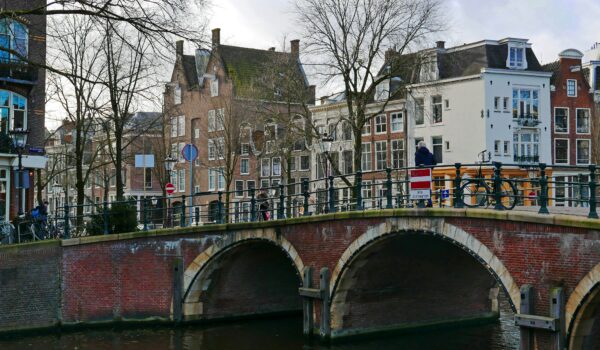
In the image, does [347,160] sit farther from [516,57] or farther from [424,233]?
[424,233]

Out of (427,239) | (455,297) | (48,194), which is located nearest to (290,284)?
(455,297)

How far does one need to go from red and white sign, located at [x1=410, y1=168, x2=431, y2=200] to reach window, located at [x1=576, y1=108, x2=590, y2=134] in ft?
87.6

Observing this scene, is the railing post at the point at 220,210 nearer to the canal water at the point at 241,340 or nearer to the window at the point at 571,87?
the canal water at the point at 241,340

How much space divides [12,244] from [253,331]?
6.60 metres

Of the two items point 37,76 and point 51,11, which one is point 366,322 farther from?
point 37,76

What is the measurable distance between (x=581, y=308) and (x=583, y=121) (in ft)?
97.4

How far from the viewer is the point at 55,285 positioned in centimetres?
2072

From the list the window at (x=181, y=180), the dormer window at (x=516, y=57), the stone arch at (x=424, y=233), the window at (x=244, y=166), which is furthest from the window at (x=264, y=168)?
the stone arch at (x=424, y=233)

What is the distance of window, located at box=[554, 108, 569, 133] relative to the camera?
3891 cm

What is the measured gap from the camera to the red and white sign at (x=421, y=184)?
1512 centimetres

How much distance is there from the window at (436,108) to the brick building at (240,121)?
248 inches

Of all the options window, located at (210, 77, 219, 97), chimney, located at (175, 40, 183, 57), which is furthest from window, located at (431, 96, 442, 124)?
chimney, located at (175, 40, 183, 57)

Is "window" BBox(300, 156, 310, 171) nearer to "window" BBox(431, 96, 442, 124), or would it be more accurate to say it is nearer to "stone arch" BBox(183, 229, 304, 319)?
"window" BBox(431, 96, 442, 124)

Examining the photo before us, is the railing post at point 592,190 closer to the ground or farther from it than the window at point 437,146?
closer to the ground
